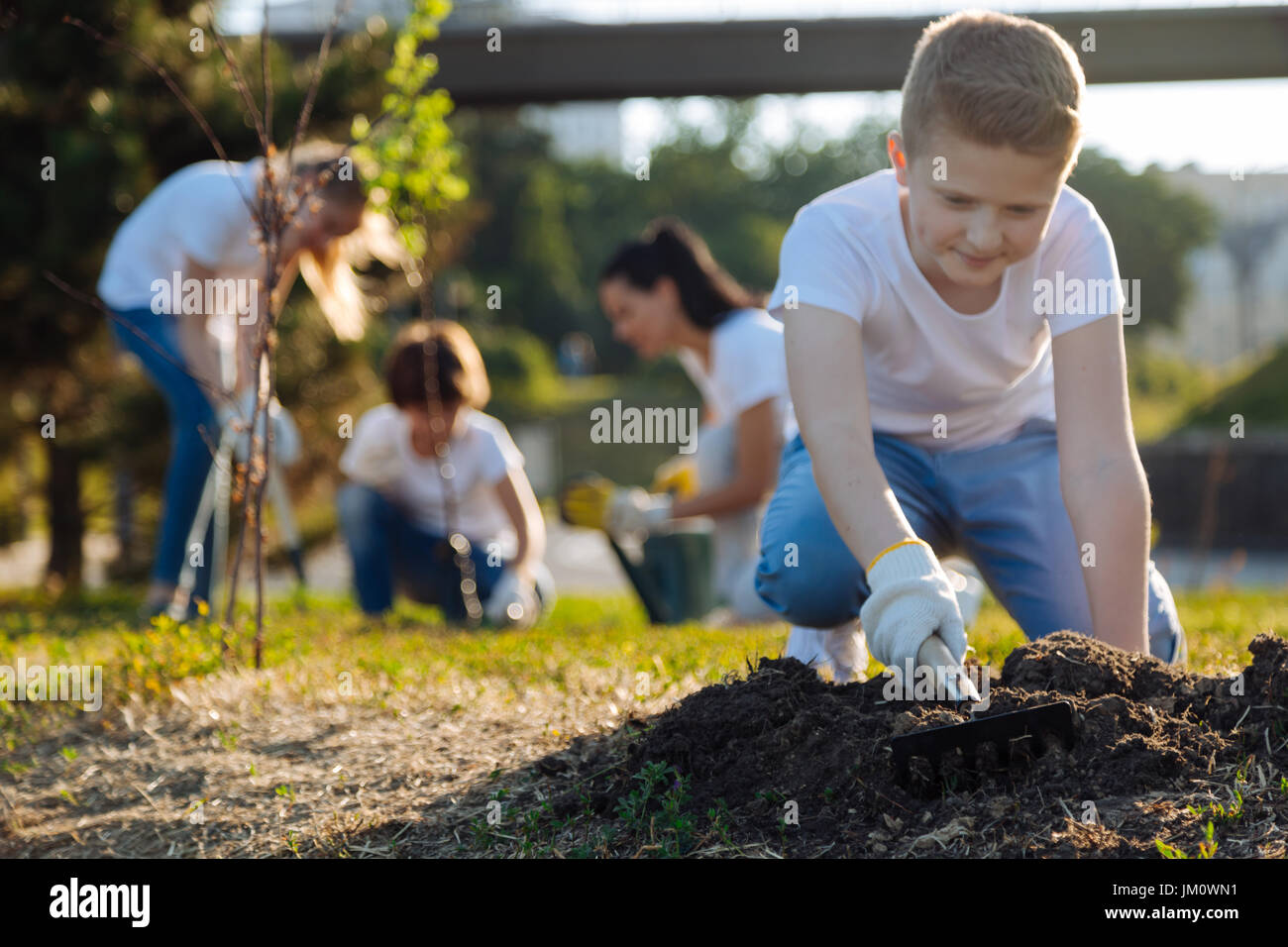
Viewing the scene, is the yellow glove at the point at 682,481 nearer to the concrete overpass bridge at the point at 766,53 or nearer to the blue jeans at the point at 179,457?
the blue jeans at the point at 179,457

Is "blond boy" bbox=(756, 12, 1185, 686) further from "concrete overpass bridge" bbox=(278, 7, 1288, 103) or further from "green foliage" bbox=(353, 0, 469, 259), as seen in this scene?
"concrete overpass bridge" bbox=(278, 7, 1288, 103)

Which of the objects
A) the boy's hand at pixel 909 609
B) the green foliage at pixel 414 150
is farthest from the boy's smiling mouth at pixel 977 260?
the green foliage at pixel 414 150

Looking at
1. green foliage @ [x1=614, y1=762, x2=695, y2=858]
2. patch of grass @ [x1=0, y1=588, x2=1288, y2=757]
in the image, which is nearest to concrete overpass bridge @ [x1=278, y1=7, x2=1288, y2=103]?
patch of grass @ [x1=0, y1=588, x2=1288, y2=757]

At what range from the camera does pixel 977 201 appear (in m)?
2.32

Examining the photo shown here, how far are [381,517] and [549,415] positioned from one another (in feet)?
74.1

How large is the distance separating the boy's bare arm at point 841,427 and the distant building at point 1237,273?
27.9 metres

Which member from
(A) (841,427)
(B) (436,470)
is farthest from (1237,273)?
(A) (841,427)

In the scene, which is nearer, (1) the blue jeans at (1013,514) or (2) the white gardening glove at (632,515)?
(1) the blue jeans at (1013,514)

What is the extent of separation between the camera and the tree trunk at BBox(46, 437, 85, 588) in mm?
7918

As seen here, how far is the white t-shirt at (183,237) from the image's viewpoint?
4.62 metres

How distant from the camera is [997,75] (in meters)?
2.24

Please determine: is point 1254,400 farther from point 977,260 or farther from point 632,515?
point 977,260

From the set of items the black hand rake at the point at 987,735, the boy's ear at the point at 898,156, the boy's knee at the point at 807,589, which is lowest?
the black hand rake at the point at 987,735
